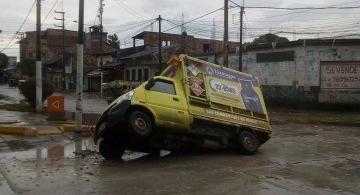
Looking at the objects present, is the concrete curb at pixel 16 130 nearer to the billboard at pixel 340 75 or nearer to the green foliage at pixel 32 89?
the green foliage at pixel 32 89

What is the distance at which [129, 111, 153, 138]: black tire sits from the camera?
1235 cm

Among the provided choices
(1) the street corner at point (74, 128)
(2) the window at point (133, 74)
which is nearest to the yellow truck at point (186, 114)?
(1) the street corner at point (74, 128)

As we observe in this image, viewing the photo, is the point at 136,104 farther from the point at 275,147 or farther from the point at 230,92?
the point at 275,147

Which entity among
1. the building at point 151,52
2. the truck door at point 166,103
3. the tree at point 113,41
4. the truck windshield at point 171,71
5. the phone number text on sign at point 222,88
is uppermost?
the tree at point 113,41

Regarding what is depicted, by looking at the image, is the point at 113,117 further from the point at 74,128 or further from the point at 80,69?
the point at 74,128

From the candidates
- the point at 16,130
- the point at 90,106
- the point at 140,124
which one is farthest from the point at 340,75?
the point at 140,124

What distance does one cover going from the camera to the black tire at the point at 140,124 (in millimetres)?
12352

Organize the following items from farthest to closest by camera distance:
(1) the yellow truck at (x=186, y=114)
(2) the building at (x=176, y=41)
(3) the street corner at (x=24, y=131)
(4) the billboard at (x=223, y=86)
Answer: (2) the building at (x=176, y=41) → (3) the street corner at (x=24, y=131) → (4) the billboard at (x=223, y=86) → (1) the yellow truck at (x=186, y=114)

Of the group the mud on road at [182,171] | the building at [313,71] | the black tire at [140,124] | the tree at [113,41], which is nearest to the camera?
the mud on road at [182,171]

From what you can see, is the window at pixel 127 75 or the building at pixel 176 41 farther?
the building at pixel 176 41

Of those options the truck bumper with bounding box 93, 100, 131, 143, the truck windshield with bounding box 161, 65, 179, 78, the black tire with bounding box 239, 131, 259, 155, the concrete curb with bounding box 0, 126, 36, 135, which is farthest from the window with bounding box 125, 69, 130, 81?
the truck bumper with bounding box 93, 100, 131, 143

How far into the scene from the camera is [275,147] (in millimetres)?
15867

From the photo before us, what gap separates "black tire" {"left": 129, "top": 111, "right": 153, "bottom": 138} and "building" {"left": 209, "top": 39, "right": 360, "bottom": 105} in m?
22.7

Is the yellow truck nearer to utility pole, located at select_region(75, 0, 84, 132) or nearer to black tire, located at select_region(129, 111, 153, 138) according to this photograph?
black tire, located at select_region(129, 111, 153, 138)
